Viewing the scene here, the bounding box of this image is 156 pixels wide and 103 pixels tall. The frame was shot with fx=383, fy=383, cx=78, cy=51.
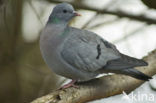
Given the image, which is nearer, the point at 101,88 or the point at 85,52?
the point at 85,52

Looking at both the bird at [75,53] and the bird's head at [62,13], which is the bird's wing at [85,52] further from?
the bird's head at [62,13]

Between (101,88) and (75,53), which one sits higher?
(75,53)

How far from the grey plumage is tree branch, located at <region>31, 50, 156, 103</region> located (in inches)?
4.6

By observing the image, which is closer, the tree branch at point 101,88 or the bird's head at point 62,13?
the tree branch at point 101,88

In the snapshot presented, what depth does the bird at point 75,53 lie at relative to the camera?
3.11 meters

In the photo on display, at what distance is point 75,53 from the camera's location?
3158 millimetres

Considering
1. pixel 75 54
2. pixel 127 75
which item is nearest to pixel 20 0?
pixel 75 54

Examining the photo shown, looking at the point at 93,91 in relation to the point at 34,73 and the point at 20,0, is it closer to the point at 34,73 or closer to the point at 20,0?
the point at 34,73

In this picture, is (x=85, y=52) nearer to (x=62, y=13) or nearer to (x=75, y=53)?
(x=75, y=53)

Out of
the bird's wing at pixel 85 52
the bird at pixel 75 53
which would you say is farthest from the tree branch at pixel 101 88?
the bird's wing at pixel 85 52

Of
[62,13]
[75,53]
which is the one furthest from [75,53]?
[62,13]

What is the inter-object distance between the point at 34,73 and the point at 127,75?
1.27 m

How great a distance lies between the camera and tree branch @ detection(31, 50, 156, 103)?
2994mm

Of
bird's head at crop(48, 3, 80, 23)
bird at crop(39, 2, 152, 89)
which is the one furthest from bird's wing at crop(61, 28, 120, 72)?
bird's head at crop(48, 3, 80, 23)
